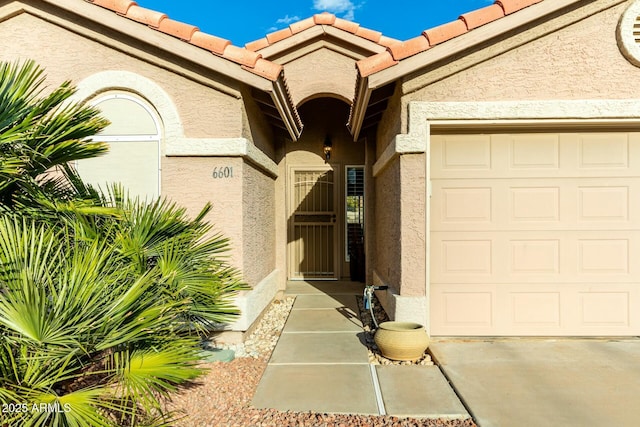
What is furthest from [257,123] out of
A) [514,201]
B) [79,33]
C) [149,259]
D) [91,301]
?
[91,301]

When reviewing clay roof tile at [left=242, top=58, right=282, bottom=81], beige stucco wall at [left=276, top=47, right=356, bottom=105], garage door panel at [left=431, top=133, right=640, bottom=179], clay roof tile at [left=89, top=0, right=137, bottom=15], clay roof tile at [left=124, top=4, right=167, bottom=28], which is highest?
beige stucco wall at [left=276, top=47, right=356, bottom=105]

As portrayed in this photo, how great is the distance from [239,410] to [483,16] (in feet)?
17.4

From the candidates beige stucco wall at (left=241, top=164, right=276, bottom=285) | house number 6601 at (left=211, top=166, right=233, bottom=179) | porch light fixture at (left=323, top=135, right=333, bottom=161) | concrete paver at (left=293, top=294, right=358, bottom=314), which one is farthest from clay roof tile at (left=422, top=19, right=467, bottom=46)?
porch light fixture at (left=323, top=135, right=333, bottom=161)

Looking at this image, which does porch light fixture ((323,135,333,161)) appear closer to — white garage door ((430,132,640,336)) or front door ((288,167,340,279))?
front door ((288,167,340,279))

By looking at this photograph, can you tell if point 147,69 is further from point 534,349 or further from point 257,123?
point 534,349

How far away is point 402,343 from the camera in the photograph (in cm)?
473

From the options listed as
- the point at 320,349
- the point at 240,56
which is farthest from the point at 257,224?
the point at 240,56

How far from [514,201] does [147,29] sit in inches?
212

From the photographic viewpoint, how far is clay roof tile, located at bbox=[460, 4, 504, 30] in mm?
4988

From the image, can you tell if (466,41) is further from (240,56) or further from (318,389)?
(318,389)

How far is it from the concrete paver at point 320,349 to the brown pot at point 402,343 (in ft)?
0.99

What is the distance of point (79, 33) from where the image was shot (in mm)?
5352

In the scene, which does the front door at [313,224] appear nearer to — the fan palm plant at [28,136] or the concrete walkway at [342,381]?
the concrete walkway at [342,381]

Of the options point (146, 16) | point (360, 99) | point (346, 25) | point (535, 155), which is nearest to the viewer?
point (146, 16)
